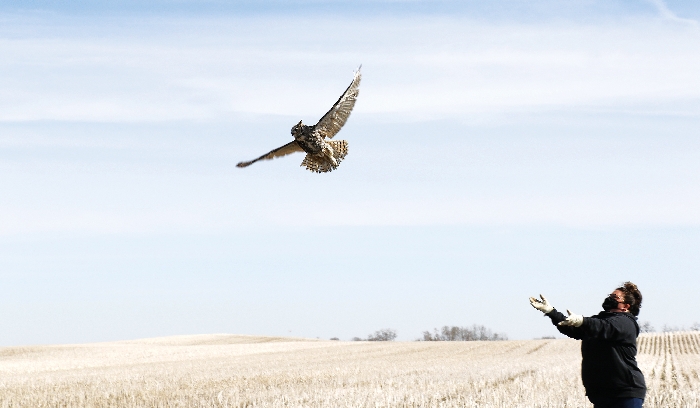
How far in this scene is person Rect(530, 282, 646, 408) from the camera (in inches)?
258

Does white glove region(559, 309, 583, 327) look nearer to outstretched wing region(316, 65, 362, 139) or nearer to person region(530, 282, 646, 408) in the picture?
person region(530, 282, 646, 408)

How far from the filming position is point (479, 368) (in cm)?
2253

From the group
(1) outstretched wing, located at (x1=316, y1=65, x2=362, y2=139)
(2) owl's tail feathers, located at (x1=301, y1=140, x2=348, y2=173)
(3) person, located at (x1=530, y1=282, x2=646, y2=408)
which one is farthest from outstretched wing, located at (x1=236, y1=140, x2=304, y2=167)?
(3) person, located at (x1=530, y1=282, x2=646, y2=408)

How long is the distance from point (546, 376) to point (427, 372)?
3.58 metres

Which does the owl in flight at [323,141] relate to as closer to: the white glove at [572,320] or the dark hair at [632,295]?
the dark hair at [632,295]

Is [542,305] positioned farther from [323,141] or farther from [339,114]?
[339,114]

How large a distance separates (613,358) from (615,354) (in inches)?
1.4

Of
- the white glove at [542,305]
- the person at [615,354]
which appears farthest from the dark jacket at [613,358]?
the white glove at [542,305]

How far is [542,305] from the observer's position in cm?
626

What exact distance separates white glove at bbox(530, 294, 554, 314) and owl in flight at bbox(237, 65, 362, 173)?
21.0ft

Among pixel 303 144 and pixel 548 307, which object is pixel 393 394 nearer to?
pixel 303 144

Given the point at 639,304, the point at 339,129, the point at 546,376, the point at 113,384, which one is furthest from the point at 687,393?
the point at 113,384

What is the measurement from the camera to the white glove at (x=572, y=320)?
6.27 metres

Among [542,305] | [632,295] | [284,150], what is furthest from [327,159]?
[542,305]
